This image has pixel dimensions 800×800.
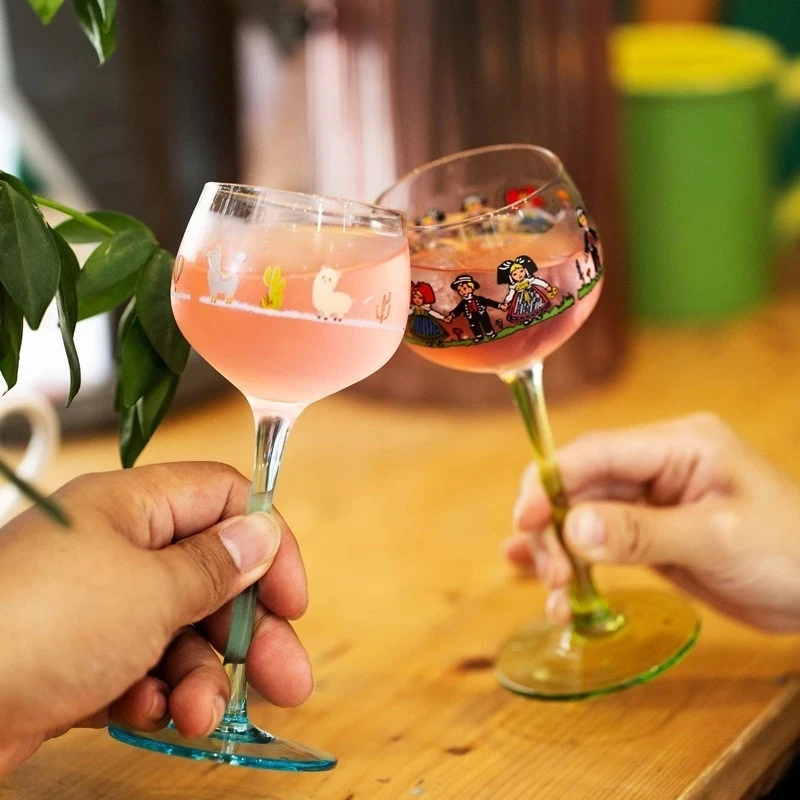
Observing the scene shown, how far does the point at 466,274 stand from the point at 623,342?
77 cm

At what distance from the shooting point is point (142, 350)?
67cm

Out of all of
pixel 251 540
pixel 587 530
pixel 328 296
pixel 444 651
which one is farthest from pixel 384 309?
pixel 444 651

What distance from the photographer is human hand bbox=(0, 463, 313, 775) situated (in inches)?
21.5

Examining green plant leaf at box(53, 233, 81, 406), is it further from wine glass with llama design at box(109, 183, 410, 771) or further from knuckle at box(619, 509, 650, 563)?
knuckle at box(619, 509, 650, 563)

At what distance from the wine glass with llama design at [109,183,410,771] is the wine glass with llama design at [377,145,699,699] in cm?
7

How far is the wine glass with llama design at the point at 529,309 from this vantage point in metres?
0.69

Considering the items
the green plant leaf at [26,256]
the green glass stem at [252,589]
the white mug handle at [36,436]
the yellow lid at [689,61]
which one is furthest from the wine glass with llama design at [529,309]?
the yellow lid at [689,61]

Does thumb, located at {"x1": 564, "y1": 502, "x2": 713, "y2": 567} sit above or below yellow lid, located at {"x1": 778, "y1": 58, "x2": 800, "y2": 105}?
below

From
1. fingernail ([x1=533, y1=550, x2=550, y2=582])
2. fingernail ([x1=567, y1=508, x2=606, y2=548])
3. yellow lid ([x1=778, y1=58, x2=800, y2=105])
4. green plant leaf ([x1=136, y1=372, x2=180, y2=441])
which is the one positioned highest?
green plant leaf ([x1=136, y1=372, x2=180, y2=441])

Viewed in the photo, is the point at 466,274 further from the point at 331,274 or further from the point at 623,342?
the point at 623,342

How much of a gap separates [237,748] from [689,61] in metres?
1.16

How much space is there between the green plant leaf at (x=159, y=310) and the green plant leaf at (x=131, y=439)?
0.04m

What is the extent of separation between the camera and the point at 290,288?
59cm

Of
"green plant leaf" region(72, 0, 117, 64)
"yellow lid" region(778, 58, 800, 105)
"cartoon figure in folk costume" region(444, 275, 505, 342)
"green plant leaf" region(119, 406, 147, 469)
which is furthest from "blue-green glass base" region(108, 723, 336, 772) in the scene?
"yellow lid" region(778, 58, 800, 105)
